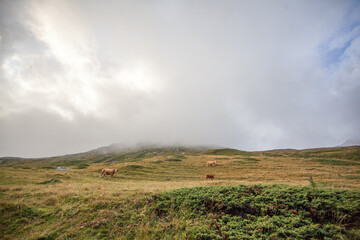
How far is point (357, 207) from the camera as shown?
6.68 meters

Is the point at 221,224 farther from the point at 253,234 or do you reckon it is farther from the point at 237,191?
the point at 237,191

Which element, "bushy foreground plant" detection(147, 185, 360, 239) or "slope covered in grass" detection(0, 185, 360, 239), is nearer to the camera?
"bushy foreground plant" detection(147, 185, 360, 239)

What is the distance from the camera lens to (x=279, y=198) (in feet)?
27.5

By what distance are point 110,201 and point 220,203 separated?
706 centimetres

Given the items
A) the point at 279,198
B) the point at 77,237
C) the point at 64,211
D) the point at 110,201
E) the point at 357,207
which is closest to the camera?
the point at 357,207

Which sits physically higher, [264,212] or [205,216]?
[264,212]

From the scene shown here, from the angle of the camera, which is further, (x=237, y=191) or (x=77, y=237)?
(x=237, y=191)

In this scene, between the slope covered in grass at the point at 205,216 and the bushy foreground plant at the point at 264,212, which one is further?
the slope covered in grass at the point at 205,216

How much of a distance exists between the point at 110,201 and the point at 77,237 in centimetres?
285

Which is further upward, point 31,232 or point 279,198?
point 279,198

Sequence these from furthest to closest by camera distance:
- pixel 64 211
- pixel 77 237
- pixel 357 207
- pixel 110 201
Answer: pixel 110 201 < pixel 64 211 < pixel 77 237 < pixel 357 207

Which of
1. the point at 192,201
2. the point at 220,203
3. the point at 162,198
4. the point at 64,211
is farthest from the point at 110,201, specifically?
the point at 220,203

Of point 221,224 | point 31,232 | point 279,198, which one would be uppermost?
point 279,198

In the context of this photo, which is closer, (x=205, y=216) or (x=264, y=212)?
(x=264, y=212)
